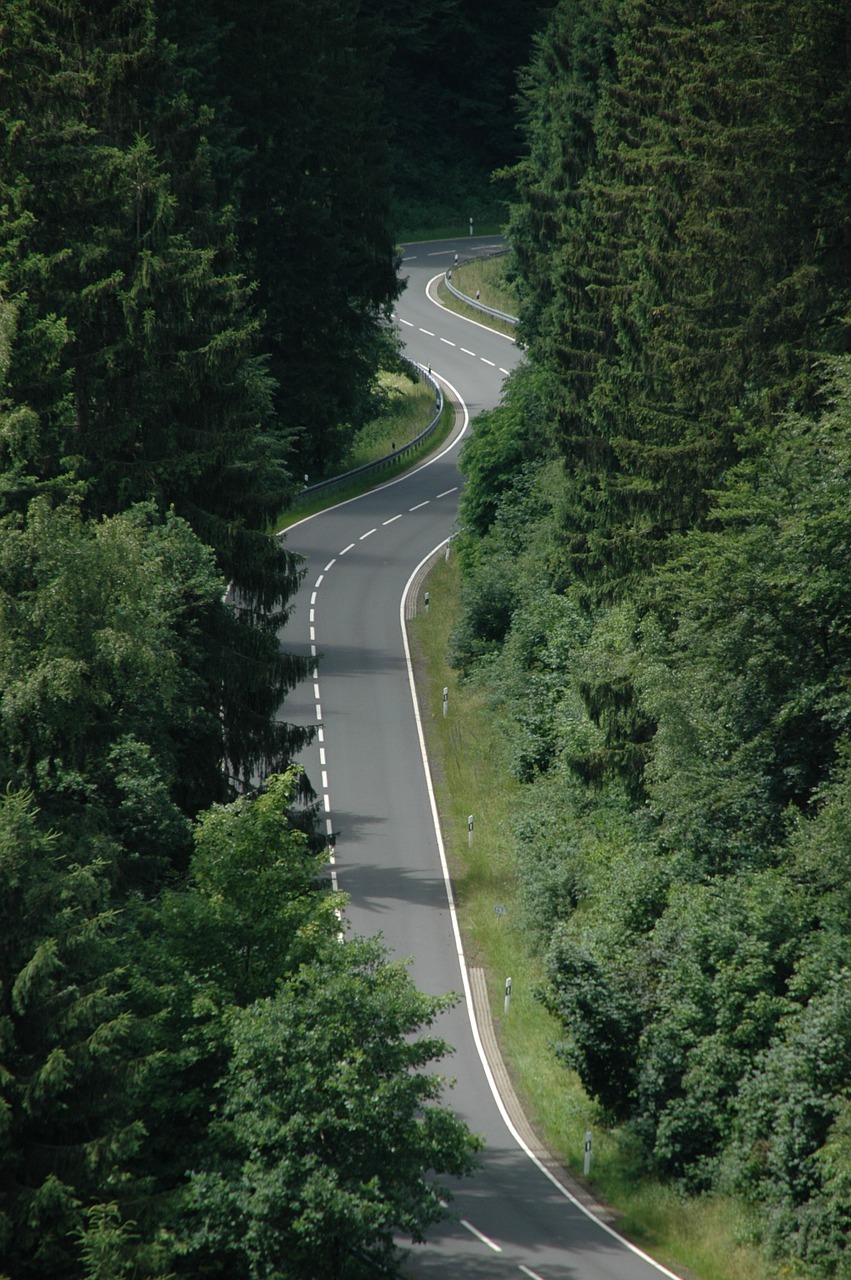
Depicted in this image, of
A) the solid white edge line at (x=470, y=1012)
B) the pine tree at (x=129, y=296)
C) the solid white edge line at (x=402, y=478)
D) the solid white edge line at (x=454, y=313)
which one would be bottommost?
the solid white edge line at (x=470, y=1012)

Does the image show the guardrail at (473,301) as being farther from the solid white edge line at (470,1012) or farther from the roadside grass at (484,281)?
the solid white edge line at (470,1012)

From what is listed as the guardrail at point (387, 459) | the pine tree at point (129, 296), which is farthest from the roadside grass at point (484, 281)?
the pine tree at point (129, 296)

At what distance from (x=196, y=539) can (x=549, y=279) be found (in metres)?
25.2

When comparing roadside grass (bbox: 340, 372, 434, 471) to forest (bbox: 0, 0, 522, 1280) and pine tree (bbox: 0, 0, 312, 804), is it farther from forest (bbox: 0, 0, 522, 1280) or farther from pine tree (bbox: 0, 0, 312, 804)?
pine tree (bbox: 0, 0, 312, 804)

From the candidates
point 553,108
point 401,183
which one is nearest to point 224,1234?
point 553,108

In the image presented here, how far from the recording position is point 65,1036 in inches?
743

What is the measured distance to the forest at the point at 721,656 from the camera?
951 inches

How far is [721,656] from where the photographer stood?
26672 mm

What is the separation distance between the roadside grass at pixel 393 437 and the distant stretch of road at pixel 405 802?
98cm

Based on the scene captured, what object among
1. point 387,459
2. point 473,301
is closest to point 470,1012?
point 387,459

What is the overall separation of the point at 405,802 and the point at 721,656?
568 inches

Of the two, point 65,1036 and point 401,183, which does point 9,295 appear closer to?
point 65,1036

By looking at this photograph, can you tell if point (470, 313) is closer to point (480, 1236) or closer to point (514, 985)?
point (514, 985)

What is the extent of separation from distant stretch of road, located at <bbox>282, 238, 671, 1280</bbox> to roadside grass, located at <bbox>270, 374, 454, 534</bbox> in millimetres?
977
